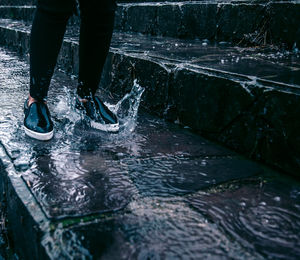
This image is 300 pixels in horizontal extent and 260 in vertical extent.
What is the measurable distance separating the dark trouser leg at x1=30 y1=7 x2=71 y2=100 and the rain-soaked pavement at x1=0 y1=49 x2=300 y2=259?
0.84 feet

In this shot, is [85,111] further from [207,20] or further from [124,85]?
[207,20]

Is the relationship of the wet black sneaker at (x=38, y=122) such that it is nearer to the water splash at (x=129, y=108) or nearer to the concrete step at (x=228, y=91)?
the water splash at (x=129, y=108)

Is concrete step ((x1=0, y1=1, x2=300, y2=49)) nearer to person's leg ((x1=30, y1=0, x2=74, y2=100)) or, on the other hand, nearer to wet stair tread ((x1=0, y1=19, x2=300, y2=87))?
wet stair tread ((x1=0, y1=19, x2=300, y2=87))

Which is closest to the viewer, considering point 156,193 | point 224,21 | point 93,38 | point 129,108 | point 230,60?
point 156,193

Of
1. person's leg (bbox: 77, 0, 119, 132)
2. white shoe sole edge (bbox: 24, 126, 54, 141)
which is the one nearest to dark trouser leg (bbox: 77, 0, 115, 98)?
person's leg (bbox: 77, 0, 119, 132)

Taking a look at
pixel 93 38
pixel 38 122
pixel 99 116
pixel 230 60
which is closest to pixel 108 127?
pixel 99 116

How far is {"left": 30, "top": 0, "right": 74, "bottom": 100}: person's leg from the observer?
1.36 m

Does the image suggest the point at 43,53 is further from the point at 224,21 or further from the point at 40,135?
the point at 224,21

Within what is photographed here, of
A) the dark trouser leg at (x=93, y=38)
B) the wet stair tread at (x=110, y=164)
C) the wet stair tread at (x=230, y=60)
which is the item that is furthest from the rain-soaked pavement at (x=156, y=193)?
the wet stair tread at (x=230, y=60)

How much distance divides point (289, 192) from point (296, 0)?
1.51m

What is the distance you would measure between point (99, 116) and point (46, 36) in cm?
44

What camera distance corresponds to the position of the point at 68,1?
4.47ft

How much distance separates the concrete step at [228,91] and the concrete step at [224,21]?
0.16 m

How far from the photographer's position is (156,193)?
1.06 metres
